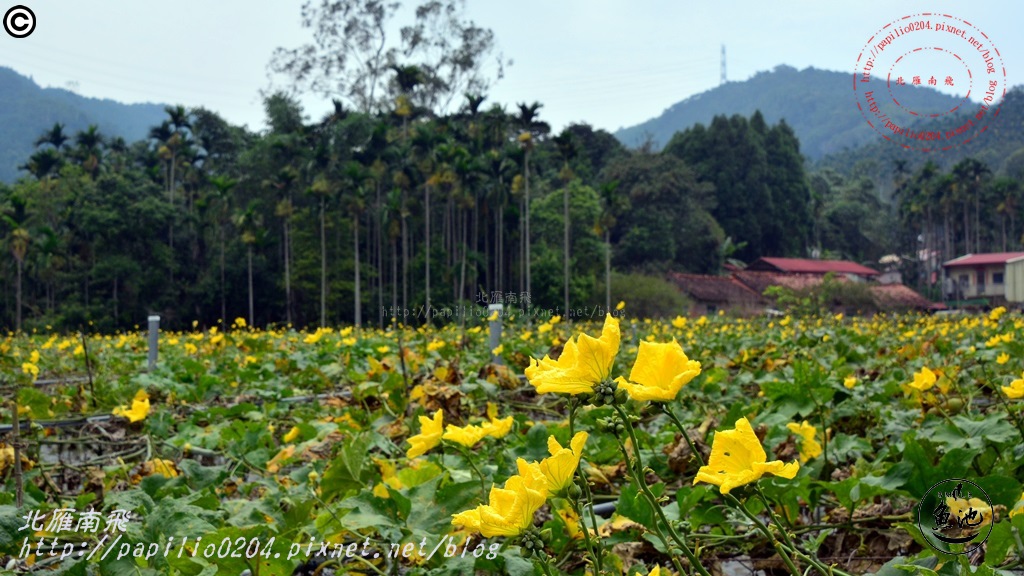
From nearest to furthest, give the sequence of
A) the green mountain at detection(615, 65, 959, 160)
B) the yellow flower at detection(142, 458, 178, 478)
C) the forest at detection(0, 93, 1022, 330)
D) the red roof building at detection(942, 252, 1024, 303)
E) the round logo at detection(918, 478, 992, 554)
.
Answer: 1. the round logo at detection(918, 478, 992, 554)
2. the yellow flower at detection(142, 458, 178, 478)
3. the forest at detection(0, 93, 1022, 330)
4. the red roof building at detection(942, 252, 1024, 303)
5. the green mountain at detection(615, 65, 959, 160)

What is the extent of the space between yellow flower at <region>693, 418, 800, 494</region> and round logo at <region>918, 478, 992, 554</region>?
9.1 inches

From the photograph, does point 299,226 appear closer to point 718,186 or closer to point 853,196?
point 718,186

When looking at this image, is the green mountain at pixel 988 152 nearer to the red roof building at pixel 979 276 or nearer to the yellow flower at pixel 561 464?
the red roof building at pixel 979 276

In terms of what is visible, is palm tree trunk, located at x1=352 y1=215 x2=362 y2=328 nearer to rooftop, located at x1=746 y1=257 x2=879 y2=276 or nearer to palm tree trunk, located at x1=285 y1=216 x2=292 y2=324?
palm tree trunk, located at x1=285 y1=216 x2=292 y2=324

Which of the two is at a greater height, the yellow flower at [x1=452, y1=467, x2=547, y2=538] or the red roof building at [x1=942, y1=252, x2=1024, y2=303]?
the yellow flower at [x1=452, y1=467, x2=547, y2=538]

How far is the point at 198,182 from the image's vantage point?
26.5 m

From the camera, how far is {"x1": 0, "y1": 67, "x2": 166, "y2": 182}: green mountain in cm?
5709

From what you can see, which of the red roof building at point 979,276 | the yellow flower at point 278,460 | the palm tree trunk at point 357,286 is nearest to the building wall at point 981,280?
the red roof building at point 979,276

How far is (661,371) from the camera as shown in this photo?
54 cm

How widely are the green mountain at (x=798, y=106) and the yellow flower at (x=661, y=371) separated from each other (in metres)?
90.4

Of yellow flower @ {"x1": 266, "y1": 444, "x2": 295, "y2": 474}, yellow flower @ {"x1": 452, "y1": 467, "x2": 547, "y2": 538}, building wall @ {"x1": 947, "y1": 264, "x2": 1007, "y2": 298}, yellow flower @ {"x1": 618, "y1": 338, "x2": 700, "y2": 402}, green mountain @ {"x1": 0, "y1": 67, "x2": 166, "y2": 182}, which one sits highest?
green mountain @ {"x1": 0, "y1": 67, "x2": 166, "y2": 182}

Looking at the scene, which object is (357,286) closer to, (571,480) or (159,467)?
(159,467)

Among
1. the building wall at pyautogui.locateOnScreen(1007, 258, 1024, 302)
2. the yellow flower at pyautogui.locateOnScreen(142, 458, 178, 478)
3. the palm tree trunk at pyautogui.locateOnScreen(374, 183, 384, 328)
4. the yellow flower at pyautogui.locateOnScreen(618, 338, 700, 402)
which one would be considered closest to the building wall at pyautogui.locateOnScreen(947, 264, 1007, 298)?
the building wall at pyautogui.locateOnScreen(1007, 258, 1024, 302)

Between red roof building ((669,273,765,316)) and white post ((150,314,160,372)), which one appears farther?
red roof building ((669,273,765,316))
